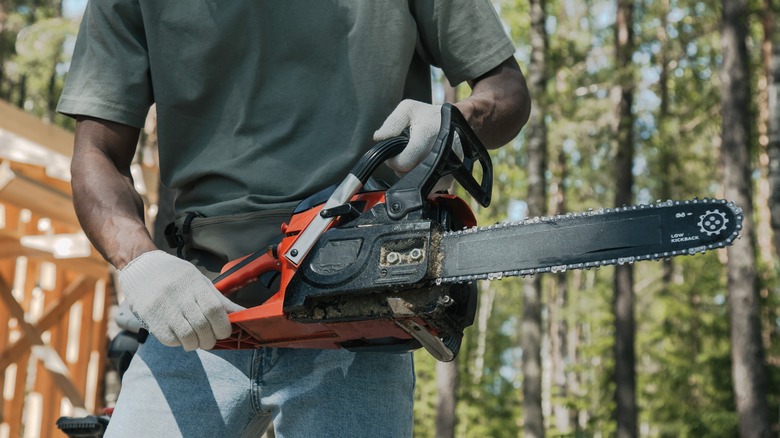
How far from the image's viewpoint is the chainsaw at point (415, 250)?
1.71 metres

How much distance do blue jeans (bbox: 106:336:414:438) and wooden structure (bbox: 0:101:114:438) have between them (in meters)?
6.73

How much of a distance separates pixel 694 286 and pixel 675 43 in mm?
5322

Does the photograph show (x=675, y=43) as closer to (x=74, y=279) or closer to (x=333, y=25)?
(x=74, y=279)

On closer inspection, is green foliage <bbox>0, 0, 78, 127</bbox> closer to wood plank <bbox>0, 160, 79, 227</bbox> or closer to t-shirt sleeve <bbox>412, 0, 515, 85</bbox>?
wood plank <bbox>0, 160, 79, 227</bbox>

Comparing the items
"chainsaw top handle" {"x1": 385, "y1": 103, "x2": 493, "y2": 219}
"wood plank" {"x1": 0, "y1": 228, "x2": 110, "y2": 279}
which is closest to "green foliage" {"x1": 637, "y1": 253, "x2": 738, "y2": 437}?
"wood plank" {"x1": 0, "y1": 228, "x2": 110, "y2": 279}

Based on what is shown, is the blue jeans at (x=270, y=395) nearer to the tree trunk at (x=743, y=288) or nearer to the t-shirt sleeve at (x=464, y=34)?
the t-shirt sleeve at (x=464, y=34)

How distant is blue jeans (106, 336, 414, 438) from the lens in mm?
2059

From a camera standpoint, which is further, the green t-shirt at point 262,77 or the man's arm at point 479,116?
the green t-shirt at point 262,77

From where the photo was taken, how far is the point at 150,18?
7.45 feet

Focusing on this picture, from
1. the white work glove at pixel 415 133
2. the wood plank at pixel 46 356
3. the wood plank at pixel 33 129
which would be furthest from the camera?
the wood plank at pixel 33 129

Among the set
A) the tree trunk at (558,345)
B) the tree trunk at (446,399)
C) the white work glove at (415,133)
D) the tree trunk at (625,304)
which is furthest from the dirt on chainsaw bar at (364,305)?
the tree trunk at (558,345)

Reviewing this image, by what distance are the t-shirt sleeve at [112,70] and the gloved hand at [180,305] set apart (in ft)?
1.70

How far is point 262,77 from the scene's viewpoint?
223 cm

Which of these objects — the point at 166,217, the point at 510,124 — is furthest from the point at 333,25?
the point at 166,217
